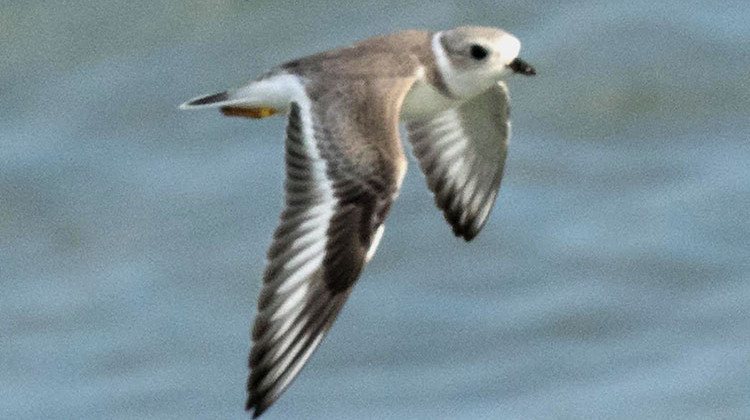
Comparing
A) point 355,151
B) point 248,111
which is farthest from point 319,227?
point 248,111

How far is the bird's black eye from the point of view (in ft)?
24.3

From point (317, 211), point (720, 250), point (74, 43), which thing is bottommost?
point (720, 250)

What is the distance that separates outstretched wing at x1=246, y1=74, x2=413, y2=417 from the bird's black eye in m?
0.62

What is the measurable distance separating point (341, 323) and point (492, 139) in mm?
2122

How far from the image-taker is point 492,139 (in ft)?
26.1

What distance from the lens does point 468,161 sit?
7941mm

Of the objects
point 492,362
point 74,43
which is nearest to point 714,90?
point 492,362

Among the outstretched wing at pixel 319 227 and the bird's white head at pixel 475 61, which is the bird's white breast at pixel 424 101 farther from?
the outstretched wing at pixel 319 227

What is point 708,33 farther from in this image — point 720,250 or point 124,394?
point 124,394

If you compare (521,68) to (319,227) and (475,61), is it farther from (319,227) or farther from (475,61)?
(319,227)

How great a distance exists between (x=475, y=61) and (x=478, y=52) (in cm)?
4

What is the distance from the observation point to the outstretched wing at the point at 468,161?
7910mm

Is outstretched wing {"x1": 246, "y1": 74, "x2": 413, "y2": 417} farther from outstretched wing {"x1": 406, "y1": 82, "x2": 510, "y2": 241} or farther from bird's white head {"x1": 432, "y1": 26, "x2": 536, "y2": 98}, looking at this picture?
outstretched wing {"x1": 406, "y1": 82, "x2": 510, "y2": 241}

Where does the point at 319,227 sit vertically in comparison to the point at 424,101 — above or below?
above
